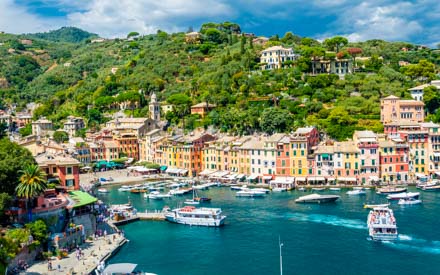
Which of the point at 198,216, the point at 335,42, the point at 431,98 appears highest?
the point at 335,42

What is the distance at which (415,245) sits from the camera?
49.0m

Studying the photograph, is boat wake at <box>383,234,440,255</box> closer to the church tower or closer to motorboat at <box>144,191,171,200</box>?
motorboat at <box>144,191,171,200</box>

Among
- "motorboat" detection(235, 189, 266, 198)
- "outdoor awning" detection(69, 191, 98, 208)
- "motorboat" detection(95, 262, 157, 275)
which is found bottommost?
"motorboat" detection(95, 262, 157, 275)

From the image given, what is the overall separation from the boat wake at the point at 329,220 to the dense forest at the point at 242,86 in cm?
3338

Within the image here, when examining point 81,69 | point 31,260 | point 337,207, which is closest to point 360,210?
point 337,207

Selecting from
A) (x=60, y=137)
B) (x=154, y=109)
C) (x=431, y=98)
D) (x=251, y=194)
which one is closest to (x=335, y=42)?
(x=431, y=98)

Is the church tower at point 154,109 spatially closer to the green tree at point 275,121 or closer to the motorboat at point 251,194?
the green tree at point 275,121

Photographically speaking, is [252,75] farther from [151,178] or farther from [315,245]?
[315,245]

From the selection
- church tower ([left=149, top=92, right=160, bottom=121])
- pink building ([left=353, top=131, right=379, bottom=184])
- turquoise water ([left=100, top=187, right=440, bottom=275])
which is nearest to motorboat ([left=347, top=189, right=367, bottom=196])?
turquoise water ([left=100, top=187, right=440, bottom=275])

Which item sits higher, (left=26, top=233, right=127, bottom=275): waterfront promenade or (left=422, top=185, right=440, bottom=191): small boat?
(left=422, top=185, right=440, bottom=191): small boat

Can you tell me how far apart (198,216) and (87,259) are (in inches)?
690

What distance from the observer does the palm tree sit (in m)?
44.2

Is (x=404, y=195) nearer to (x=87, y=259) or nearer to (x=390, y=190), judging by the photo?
(x=390, y=190)

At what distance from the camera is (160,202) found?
7269 cm
